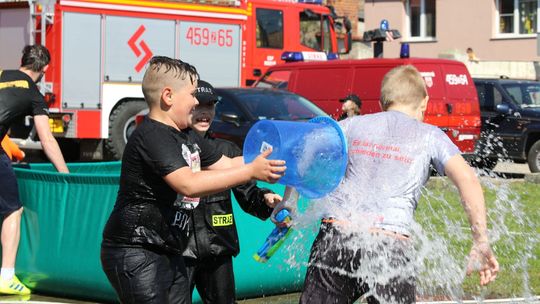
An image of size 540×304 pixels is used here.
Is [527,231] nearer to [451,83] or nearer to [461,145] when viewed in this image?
[461,145]

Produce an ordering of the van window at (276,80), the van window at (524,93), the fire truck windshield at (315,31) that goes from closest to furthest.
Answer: the van window at (276,80) → the van window at (524,93) → the fire truck windshield at (315,31)

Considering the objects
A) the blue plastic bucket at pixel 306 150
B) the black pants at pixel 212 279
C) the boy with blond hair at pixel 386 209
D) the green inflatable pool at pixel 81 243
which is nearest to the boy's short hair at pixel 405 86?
the boy with blond hair at pixel 386 209

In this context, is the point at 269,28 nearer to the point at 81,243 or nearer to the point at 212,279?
the point at 81,243

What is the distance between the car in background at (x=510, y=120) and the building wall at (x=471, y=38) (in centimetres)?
1273

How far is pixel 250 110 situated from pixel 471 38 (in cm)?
2083

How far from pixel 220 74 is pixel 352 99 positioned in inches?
330

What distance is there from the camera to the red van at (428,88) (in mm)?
16750

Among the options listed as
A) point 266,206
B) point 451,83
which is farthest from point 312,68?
point 266,206

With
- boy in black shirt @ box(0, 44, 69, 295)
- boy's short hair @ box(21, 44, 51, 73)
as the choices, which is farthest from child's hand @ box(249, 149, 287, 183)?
boy's short hair @ box(21, 44, 51, 73)

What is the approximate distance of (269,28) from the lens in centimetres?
2225

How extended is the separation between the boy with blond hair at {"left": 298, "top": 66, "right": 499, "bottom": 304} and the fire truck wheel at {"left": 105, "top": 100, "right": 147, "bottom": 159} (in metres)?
14.5

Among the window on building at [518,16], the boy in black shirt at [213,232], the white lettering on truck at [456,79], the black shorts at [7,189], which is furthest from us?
the window on building at [518,16]

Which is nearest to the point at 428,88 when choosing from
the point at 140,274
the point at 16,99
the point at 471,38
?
the point at 16,99

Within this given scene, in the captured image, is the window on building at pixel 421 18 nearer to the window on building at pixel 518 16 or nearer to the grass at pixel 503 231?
the window on building at pixel 518 16
